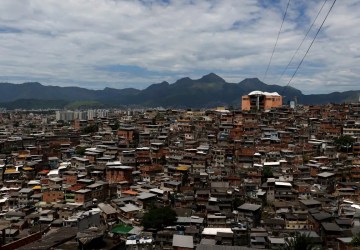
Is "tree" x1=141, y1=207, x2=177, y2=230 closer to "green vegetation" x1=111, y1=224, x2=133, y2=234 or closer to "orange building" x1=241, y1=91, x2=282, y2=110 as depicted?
"green vegetation" x1=111, y1=224, x2=133, y2=234

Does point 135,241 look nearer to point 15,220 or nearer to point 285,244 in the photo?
point 285,244

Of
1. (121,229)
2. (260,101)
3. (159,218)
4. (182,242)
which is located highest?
(260,101)

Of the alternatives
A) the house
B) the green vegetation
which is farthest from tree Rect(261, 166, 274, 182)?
the house

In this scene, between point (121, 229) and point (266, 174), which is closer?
point (121, 229)

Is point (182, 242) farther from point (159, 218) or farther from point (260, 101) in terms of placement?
point (260, 101)

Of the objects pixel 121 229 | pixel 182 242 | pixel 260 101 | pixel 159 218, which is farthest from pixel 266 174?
pixel 260 101

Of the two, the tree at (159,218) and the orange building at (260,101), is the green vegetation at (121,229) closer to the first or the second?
the tree at (159,218)

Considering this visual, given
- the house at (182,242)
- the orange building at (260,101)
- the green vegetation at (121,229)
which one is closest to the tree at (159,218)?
the green vegetation at (121,229)

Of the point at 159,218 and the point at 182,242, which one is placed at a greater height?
the point at 159,218
